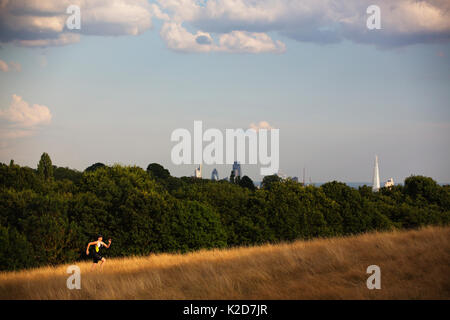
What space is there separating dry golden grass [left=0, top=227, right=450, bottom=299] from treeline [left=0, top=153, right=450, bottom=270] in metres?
11.3

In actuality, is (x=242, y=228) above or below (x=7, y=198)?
below

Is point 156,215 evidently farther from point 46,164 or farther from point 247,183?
point 247,183

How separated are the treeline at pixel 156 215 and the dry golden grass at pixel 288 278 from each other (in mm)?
11304

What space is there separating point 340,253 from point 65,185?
35657mm

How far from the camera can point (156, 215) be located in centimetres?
3766

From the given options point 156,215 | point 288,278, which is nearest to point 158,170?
point 156,215

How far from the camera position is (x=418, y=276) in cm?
1549

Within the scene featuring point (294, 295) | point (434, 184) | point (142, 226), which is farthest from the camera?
point (434, 184)

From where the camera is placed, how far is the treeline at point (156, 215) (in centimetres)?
3378

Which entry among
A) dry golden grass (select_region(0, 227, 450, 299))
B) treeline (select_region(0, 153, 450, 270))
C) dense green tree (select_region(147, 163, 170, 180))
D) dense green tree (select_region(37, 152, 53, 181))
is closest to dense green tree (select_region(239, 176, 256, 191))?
dense green tree (select_region(147, 163, 170, 180))

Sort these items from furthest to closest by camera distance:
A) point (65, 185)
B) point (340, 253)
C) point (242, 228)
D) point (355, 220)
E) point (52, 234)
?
1. point (65, 185)
2. point (355, 220)
3. point (242, 228)
4. point (52, 234)
5. point (340, 253)

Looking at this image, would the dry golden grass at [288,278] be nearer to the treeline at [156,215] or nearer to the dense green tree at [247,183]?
the treeline at [156,215]
